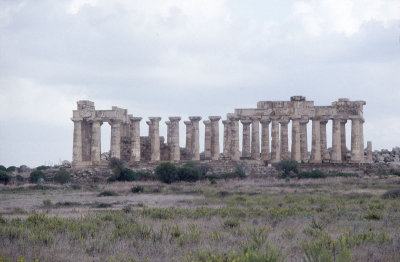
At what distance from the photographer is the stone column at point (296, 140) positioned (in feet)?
174

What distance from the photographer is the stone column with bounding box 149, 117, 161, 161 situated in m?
55.2

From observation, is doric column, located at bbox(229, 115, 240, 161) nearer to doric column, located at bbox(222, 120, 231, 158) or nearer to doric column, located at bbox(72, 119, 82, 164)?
doric column, located at bbox(222, 120, 231, 158)

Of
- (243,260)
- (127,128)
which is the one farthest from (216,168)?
(243,260)

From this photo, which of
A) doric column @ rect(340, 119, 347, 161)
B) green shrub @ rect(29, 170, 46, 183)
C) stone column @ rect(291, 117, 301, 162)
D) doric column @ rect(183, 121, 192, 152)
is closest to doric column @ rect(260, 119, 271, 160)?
stone column @ rect(291, 117, 301, 162)

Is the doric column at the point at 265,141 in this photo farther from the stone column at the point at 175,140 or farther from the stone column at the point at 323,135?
the stone column at the point at 175,140

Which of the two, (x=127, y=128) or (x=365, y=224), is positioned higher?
(x=127, y=128)

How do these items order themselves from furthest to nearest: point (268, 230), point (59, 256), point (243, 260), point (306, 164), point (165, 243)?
1. point (306, 164)
2. point (268, 230)
3. point (165, 243)
4. point (59, 256)
5. point (243, 260)

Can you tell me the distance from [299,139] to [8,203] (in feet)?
105

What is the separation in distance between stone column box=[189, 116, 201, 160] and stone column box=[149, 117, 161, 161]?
11.6 feet

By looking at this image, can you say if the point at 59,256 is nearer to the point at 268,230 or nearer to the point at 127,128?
the point at 268,230

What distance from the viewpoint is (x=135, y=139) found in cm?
5419

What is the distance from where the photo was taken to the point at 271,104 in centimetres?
5481

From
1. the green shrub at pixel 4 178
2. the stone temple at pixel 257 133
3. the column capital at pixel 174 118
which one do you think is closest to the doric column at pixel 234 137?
the stone temple at pixel 257 133

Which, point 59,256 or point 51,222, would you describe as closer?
point 59,256
